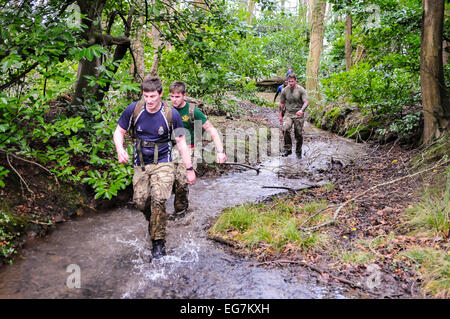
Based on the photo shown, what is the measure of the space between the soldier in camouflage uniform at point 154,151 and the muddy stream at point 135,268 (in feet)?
1.54

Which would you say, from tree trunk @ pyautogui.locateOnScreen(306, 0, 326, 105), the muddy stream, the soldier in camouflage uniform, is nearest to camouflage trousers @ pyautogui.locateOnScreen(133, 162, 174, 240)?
the soldier in camouflage uniform

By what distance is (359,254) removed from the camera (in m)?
3.88

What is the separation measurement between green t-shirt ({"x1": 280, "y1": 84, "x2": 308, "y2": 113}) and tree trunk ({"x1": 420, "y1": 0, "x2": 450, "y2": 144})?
3618 mm

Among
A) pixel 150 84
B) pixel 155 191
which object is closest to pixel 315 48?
pixel 150 84

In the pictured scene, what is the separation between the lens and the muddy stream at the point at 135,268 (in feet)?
11.3

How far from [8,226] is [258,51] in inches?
350

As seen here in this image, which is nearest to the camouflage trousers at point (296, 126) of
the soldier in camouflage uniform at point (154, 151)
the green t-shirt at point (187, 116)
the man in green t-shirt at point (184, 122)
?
the man in green t-shirt at point (184, 122)

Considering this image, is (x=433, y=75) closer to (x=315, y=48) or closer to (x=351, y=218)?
(x=351, y=218)

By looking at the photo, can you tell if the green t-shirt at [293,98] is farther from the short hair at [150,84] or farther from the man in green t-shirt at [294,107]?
the short hair at [150,84]

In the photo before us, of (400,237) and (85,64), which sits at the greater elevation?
(85,64)

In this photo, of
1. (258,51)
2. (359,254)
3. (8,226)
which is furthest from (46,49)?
(258,51)

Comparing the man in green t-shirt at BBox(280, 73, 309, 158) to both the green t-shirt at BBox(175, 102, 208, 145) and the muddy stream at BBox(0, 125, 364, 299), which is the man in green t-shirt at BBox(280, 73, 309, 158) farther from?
the green t-shirt at BBox(175, 102, 208, 145)

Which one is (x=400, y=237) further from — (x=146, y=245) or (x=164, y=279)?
(x=146, y=245)

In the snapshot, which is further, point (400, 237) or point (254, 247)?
point (254, 247)
